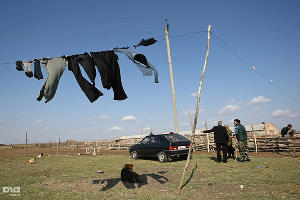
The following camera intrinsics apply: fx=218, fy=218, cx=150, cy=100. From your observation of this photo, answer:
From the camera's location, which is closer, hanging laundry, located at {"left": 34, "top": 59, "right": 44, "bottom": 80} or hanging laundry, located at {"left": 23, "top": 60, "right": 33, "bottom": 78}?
hanging laundry, located at {"left": 34, "top": 59, "right": 44, "bottom": 80}

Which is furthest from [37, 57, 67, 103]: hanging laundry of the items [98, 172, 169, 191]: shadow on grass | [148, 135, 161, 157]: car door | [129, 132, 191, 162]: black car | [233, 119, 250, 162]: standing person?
[233, 119, 250, 162]: standing person

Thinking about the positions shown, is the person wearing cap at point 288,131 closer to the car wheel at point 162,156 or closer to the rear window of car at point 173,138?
the rear window of car at point 173,138

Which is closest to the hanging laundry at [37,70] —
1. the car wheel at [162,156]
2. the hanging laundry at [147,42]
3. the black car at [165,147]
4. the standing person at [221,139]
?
the hanging laundry at [147,42]

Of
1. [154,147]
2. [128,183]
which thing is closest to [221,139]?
[154,147]

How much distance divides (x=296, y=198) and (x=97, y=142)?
1131 inches

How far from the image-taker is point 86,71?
5.53m

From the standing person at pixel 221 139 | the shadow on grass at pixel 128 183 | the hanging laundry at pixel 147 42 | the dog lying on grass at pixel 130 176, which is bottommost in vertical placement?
the shadow on grass at pixel 128 183

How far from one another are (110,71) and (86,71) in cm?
60

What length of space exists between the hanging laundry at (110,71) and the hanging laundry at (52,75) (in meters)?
0.90

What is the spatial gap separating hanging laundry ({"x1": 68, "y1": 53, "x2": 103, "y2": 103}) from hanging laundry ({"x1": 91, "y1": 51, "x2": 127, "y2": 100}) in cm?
17

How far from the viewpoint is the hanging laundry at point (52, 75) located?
541cm

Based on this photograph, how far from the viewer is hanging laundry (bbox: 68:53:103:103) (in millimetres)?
5375

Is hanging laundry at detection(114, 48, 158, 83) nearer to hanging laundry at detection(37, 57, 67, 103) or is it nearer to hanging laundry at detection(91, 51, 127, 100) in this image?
hanging laundry at detection(91, 51, 127, 100)

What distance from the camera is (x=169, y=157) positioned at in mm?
11477
